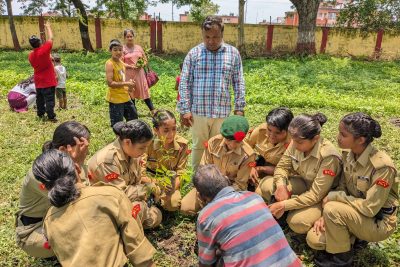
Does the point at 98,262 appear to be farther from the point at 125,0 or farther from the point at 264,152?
the point at 125,0

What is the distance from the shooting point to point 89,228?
200 centimetres

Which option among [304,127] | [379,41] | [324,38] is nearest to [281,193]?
[304,127]

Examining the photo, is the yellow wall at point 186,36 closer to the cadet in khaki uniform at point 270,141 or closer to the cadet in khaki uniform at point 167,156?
the cadet in khaki uniform at point 270,141

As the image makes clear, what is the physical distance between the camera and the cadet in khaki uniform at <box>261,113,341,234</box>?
310 centimetres

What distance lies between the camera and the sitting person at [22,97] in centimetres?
730

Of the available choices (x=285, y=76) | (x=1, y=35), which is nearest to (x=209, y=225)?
(x=285, y=76)

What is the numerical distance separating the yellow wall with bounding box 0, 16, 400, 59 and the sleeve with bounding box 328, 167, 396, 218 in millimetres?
16540

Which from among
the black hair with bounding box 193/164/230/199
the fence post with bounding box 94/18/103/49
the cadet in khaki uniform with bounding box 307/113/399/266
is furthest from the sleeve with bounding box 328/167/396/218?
the fence post with bounding box 94/18/103/49

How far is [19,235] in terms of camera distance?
2717 millimetres

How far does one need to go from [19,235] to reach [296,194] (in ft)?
8.13

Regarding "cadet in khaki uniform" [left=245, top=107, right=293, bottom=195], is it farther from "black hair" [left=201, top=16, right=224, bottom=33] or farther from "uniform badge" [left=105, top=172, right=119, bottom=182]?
"uniform badge" [left=105, top=172, right=119, bottom=182]

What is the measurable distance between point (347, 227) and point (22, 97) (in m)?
6.79

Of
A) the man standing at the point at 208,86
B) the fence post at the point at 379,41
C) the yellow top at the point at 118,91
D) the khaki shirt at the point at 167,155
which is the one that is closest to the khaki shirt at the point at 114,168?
the khaki shirt at the point at 167,155

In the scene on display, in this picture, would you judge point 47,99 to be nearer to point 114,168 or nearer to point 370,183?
point 114,168
